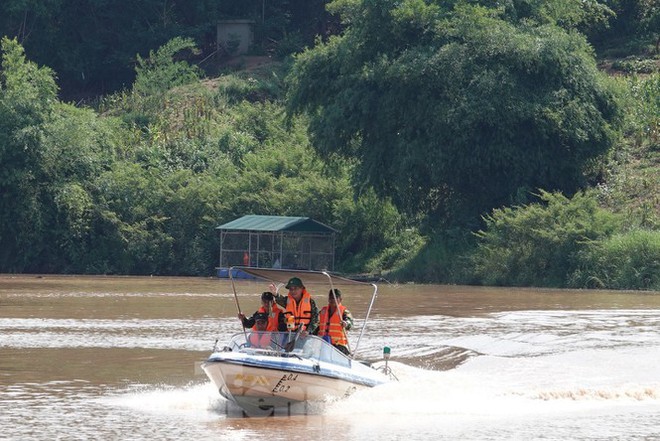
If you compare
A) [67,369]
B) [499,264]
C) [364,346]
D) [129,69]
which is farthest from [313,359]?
[129,69]

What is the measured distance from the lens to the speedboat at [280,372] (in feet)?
65.2

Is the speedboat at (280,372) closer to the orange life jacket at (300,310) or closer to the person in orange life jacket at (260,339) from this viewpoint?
the person in orange life jacket at (260,339)

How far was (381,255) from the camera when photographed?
60.1 metres

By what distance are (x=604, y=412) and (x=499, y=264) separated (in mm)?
30942

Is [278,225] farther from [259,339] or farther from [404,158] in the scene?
[259,339]

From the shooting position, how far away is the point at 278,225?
2345 inches

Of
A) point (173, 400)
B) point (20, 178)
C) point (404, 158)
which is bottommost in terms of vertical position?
point (173, 400)

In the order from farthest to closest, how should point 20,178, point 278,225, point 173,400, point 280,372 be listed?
point 20,178
point 278,225
point 173,400
point 280,372

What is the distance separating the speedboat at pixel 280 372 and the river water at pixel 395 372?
266 mm

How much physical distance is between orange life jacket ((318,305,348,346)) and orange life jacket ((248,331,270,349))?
133cm

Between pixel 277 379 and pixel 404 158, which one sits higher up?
pixel 404 158

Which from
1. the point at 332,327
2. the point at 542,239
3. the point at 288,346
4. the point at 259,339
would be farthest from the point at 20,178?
the point at 288,346

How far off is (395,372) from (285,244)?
36.3 metres

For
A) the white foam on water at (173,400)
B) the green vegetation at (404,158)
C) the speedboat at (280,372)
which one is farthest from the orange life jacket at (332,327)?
the green vegetation at (404,158)
